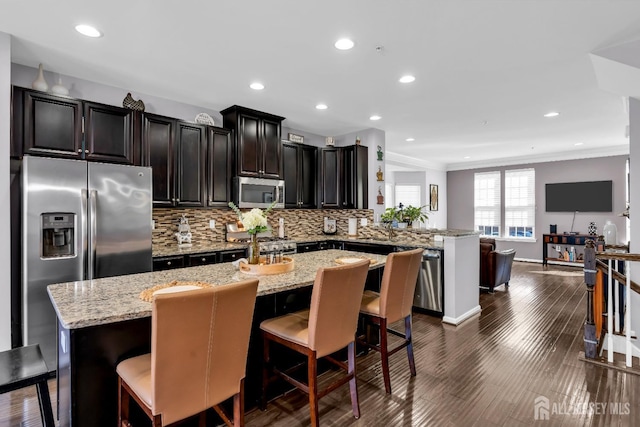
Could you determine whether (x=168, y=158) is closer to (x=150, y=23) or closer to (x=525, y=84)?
(x=150, y=23)

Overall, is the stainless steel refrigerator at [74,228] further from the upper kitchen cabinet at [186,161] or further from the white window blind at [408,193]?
the white window blind at [408,193]

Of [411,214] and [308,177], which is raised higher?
[308,177]

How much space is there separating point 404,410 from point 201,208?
123 inches

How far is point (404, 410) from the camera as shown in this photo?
7.20 feet

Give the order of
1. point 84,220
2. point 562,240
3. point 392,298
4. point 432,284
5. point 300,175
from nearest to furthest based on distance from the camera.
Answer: point 392,298
point 84,220
point 432,284
point 300,175
point 562,240

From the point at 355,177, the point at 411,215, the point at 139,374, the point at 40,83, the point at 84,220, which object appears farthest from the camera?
the point at 355,177

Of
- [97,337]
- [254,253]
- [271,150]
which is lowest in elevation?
[97,337]

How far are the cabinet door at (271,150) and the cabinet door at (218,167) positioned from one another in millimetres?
503

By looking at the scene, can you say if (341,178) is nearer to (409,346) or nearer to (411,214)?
(411,214)

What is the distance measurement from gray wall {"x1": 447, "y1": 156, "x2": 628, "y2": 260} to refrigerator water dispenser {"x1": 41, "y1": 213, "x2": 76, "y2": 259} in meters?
9.37

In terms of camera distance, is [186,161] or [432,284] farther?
[432,284]

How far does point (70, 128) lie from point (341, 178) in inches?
145

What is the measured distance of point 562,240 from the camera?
7.55 m

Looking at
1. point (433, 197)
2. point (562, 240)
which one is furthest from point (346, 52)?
point (562, 240)
